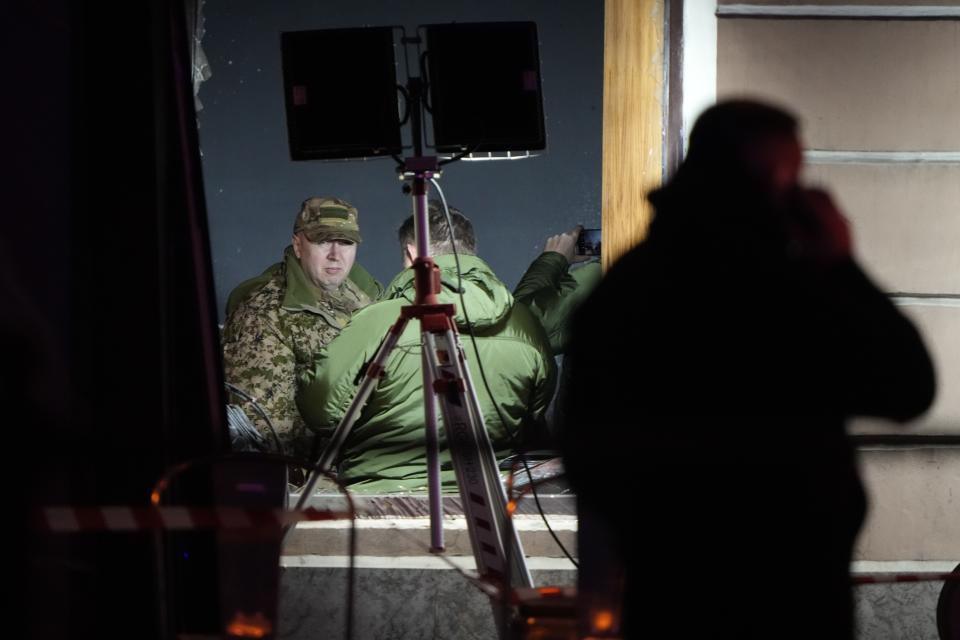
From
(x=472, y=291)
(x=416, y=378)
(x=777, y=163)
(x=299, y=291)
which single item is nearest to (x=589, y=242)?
(x=472, y=291)

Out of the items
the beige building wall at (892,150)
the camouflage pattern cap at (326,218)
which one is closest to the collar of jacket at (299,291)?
the camouflage pattern cap at (326,218)

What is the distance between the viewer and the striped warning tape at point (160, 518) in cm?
227

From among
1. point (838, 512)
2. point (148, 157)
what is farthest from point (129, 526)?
point (838, 512)

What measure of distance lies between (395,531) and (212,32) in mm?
1858

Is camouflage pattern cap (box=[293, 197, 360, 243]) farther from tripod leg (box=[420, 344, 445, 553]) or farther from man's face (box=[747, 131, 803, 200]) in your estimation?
man's face (box=[747, 131, 803, 200])

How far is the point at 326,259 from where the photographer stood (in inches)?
161

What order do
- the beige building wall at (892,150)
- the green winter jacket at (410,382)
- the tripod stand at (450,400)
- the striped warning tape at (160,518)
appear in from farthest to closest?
the green winter jacket at (410,382) → the beige building wall at (892,150) → the tripod stand at (450,400) → the striped warning tape at (160,518)

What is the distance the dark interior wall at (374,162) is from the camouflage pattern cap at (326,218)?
0.10 ft

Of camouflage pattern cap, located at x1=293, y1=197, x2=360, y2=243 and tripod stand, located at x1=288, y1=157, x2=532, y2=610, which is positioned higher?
camouflage pattern cap, located at x1=293, y1=197, x2=360, y2=243

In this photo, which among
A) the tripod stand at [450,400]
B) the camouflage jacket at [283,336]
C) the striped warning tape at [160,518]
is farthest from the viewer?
the camouflage jacket at [283,336]

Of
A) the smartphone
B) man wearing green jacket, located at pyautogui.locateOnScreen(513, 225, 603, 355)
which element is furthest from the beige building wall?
man wearing green jacket, located at pyautogui.locateOnScreen(513, 225, 603, 355)

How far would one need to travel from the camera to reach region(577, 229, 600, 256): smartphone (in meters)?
3.98

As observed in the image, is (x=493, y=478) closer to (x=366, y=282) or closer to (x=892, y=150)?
(x=366, y=282)

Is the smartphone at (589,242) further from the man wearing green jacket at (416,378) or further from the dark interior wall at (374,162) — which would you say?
the man wearing green jacket at (416,378)
